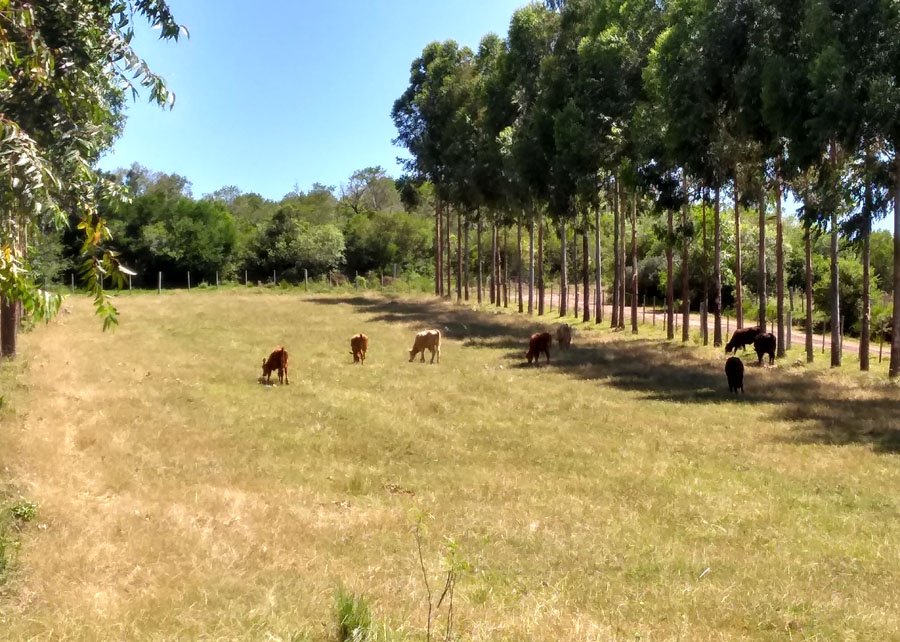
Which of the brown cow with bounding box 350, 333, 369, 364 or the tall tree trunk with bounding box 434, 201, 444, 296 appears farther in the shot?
the tall tree trunk with bounding box 434, 201, 444, 296

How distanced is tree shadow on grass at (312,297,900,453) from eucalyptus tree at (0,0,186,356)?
11.3 meters

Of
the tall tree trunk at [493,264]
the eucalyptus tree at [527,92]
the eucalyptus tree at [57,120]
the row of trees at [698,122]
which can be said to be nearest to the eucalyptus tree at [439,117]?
the row of trees at [698,122]

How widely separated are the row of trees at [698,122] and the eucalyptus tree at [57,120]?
1576cm

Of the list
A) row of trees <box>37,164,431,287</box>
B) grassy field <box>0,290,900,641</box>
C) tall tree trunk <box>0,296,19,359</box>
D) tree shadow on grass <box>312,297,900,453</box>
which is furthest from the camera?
row of trees <box>37,164,431,287</box>

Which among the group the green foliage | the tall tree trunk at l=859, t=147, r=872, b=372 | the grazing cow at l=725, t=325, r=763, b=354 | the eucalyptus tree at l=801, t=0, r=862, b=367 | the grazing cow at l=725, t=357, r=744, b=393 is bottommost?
the green foliage

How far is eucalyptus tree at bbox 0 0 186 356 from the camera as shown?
17.1 feet

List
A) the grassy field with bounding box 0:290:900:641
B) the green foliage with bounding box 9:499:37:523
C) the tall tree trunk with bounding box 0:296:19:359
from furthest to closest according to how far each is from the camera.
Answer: the tall tree trunk with bounding box 0:296:19:359 → the green foliage with bounding box 9:499:37:523 → the grassy field with bounding box 0:290:900:641

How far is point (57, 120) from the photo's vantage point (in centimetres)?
887

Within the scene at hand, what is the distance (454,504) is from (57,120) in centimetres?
607

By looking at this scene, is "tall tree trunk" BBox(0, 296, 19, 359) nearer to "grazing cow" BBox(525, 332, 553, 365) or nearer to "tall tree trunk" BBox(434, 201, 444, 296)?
"grazing cow" BBox(525, 332, 553, 365)

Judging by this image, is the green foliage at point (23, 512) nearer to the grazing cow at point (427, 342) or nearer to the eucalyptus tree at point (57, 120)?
the eucalyptus tree at point (57, 120)

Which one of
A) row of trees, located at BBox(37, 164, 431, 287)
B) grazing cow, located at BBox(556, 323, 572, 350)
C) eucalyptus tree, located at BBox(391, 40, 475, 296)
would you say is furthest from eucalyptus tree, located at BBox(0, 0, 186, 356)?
row of trees, located at BBox(37, 164, 431, 287)

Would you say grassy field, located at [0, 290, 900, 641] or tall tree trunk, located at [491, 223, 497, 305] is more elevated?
tall tree trunk, located at [491, 223, 497, 305]

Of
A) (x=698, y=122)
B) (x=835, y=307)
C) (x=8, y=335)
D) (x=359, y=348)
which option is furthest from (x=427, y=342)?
(x=835, y=307)
